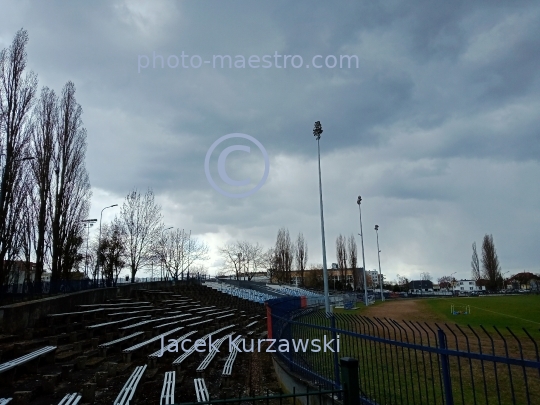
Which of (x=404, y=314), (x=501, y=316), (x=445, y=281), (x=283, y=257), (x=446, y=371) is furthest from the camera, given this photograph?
(x=445, y=281)

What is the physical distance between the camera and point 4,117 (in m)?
16.9

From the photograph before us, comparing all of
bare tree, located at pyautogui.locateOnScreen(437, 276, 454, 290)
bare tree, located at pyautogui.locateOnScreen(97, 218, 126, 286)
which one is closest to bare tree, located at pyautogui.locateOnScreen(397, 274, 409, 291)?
bare tree, located at pyautogui.locateOnScreen(437, 276, 454, 290)

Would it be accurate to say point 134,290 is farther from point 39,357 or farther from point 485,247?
point 485,247

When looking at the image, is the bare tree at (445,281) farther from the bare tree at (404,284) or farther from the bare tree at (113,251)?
the bare tree at (113,251)

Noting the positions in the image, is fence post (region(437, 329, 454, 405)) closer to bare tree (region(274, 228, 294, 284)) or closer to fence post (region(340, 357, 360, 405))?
fence post (region(340, 357, 360, 405))

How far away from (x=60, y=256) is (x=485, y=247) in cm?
9451

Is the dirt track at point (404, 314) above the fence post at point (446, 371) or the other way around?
the other way around

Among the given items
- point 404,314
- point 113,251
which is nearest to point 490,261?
point 404,314

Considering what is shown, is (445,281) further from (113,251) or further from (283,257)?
(113,251)

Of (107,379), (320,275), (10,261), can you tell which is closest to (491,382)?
(107,379)

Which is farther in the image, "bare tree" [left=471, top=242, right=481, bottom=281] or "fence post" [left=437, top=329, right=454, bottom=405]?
"bare tree" [left=471, top=242, right=481, bottom=281]

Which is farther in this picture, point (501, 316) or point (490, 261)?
point (490, 261)

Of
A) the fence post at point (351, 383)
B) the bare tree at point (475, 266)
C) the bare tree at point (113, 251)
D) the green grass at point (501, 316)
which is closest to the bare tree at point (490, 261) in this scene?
the bare tree at point (475, 266)

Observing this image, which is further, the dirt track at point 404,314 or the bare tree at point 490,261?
the bare tree at point 490,261
